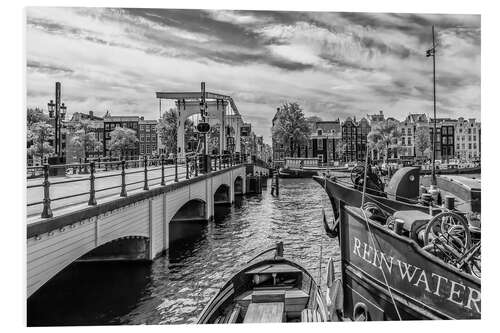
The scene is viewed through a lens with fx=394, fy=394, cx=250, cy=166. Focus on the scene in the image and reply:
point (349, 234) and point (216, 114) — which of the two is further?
point (216, 114)

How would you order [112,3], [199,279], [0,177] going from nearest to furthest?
1. [0,177]
2. [112,3]
3. [199,279]

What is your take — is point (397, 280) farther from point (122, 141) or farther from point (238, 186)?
point (122, 141)

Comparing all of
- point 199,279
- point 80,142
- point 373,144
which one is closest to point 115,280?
point 199,279

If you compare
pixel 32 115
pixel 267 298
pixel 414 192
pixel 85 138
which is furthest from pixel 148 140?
pixel 267 298

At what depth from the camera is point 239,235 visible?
36.3 ft

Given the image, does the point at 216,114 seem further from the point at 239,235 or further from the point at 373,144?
the point at 373,144

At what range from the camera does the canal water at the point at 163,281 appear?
5.56m

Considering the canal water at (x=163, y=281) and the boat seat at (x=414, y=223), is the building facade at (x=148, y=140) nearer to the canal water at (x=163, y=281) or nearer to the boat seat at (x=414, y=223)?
the canal water at (x=163, y=281)

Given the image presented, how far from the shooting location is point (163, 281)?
22.2 feet

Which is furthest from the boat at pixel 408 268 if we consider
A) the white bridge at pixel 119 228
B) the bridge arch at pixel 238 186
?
the bridge arch at pixel 238 186

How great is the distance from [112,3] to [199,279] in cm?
476

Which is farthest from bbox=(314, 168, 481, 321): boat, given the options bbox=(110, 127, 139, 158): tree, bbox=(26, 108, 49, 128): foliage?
bbox=(110, 127, 139, 158): tree

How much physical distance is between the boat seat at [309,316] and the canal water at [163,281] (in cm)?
168

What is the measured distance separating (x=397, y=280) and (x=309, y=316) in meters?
1.17
